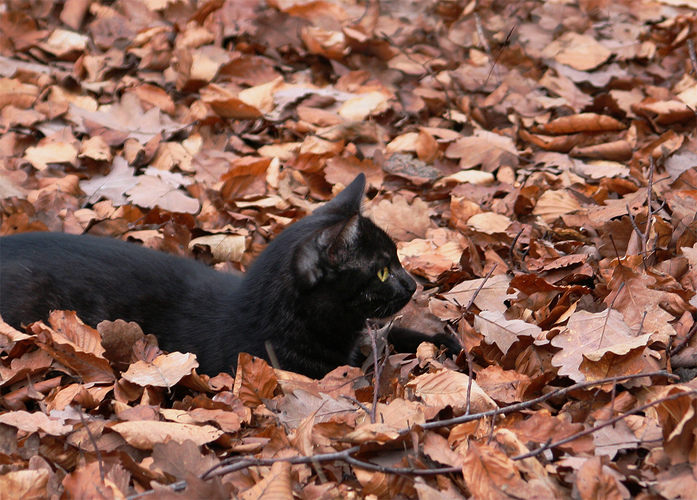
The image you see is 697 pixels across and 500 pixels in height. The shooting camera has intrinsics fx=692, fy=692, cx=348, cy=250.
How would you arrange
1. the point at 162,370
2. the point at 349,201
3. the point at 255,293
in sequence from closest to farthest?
the point at 162,370
the point at 255,293
the point at 349,201

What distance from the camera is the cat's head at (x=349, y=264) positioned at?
2.42 metres

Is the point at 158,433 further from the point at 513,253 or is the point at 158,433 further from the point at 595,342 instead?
the point at 513,253

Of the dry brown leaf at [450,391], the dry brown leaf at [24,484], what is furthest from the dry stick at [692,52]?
the dry brown leaf at [24,484]

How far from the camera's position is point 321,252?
242 centimetres

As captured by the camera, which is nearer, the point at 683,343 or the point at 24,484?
the point at 24,484

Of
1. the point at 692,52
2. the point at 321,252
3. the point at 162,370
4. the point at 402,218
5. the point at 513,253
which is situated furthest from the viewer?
the point at 692,52

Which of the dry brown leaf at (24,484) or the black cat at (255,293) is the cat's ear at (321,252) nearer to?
the black cat at (255,293)

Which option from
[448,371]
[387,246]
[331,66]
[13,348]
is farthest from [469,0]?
[13,348]

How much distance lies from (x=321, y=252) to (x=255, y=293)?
318mm

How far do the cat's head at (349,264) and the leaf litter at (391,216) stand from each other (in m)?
0.21

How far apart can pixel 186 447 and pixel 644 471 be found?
3.63 feet

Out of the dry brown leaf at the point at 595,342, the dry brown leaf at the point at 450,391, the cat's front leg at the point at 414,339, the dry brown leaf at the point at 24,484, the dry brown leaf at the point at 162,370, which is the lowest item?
the cat's front leg at the point at 414,339

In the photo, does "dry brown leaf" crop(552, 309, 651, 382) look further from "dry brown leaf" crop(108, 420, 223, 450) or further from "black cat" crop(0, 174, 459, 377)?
"dry brown leaf" crop(108, 420, 223, 450)

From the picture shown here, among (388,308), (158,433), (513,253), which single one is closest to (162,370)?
(158,433)
